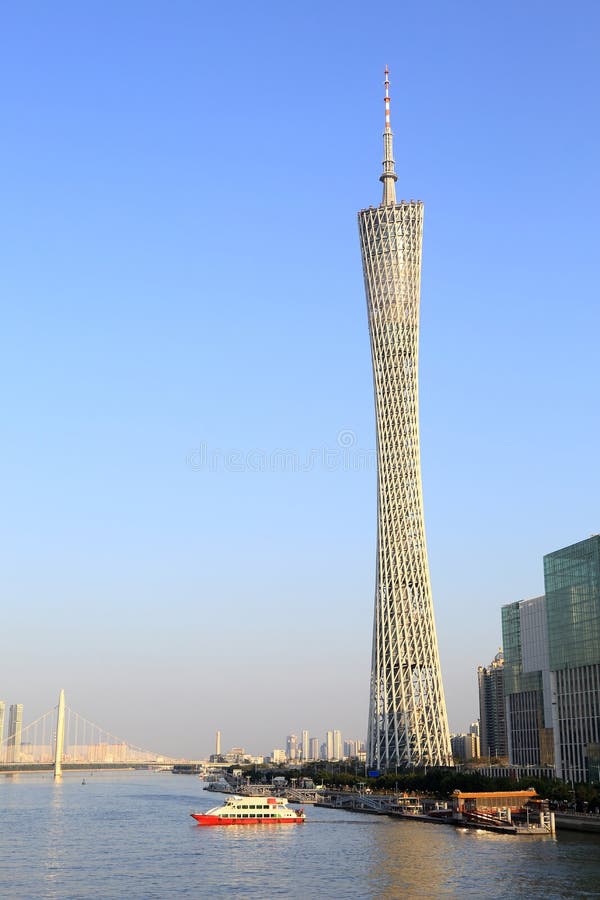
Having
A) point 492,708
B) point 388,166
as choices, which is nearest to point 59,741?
point 492,708

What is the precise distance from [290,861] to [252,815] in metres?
25.9

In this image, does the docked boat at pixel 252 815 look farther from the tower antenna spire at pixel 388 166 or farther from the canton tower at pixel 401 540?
the tower antenna spire at pixel 388 166

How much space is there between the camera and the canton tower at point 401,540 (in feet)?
313

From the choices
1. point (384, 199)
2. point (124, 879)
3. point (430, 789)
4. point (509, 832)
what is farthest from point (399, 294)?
point (124, 879)

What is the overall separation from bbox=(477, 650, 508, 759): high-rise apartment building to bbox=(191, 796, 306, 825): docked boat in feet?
274

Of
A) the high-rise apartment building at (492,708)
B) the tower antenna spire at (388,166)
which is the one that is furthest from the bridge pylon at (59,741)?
the tower antenna spire at (388,166)

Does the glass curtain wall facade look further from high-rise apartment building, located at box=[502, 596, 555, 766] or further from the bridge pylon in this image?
the bridge pylon

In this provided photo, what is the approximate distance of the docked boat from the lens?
255 ft

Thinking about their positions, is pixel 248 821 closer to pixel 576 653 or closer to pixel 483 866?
pixel 576 653

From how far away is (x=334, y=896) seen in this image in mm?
41594

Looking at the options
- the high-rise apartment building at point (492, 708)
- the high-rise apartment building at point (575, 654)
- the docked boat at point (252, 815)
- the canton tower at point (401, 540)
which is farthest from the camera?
the high-rise apartment building at point (492, 708)

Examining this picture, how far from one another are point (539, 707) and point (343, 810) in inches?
915

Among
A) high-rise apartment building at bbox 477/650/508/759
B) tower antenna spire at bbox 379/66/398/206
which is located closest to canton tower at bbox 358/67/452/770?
tower antenna spire at bbox 379/66/398/206

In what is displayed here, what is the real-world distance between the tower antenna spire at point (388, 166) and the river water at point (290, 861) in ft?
192
